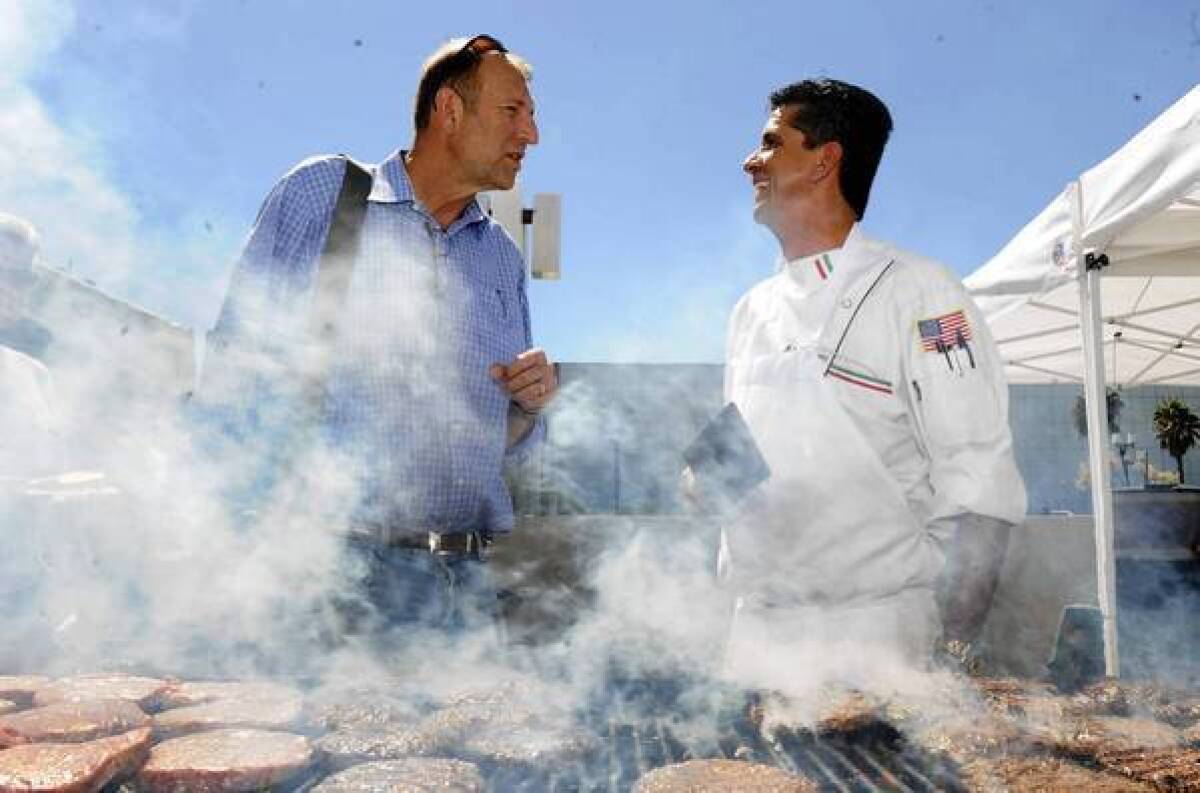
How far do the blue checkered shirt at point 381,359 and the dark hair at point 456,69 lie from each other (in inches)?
10.0

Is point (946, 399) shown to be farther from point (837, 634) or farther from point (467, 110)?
point (467, 110)

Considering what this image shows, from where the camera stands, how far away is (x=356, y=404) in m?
2.74

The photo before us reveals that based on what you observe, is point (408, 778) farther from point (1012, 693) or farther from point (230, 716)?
point (1012, 693)

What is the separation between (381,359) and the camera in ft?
9.07

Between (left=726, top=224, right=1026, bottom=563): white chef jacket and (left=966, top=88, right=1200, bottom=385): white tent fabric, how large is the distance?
233 centimetres

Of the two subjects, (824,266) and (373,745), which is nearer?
(373,745)

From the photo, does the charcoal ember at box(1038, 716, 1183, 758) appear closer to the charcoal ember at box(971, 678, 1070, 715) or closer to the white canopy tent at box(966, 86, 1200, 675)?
the charcoal ember at box(971, 678, 1070, 715)

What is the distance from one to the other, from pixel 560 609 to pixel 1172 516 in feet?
18.3

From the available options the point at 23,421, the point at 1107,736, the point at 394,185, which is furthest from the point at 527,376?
the point at 23,421

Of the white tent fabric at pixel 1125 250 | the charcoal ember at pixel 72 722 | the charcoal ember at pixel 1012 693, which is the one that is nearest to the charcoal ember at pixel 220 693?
the charcoal ember at pixel 72 722

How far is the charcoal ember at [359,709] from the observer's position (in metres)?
2.13

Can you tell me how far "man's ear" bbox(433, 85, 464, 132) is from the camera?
300 cm

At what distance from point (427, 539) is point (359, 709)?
684 mm

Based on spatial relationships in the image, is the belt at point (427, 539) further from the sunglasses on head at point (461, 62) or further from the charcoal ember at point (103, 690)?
the sunglasses on head at point (461, 62)
